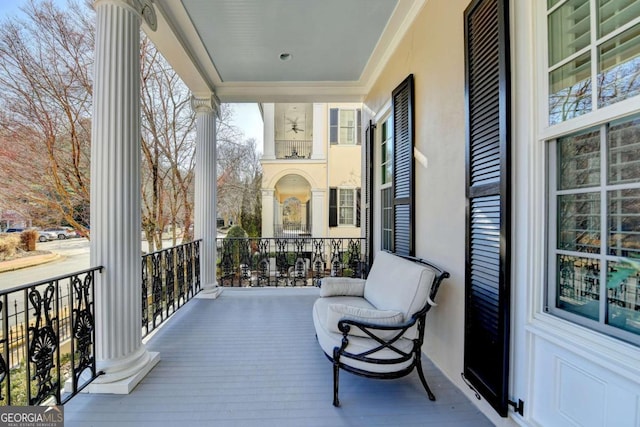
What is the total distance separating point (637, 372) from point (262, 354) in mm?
2424

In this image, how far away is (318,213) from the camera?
31.4 ft

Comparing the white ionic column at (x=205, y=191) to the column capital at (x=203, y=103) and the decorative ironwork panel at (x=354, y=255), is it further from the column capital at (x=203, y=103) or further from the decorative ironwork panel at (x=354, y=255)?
the decorative ironwork panel at (x=354, y=255)

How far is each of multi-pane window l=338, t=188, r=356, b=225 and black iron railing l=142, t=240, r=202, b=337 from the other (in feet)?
19.8

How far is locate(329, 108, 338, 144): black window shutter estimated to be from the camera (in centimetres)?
932

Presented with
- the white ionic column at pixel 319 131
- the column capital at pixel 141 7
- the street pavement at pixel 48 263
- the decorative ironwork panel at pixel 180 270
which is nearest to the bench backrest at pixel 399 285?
the decorative ironwork panel at pixel 180 270

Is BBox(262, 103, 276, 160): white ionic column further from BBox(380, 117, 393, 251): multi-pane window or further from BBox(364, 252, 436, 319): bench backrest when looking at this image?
BBox(364, 252, 436, 319): bench backrest

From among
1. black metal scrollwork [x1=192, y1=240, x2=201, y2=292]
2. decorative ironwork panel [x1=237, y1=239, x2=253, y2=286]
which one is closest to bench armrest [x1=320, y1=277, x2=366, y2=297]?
black metal scrollwork [x1=192, y1=240, x2=201, y2=292]

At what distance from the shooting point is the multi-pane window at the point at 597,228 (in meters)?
1.11

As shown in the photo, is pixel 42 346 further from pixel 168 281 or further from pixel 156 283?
pixel 168 281

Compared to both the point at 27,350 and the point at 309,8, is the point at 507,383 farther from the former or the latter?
the point at 309,8

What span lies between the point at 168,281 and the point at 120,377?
5.32 feet

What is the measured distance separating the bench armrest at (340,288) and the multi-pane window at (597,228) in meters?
1.72

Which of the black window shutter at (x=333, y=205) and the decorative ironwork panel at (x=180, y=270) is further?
the black window shutter at (x=333, y=205)

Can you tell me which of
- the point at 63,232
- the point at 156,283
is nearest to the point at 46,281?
the point at 156,283
